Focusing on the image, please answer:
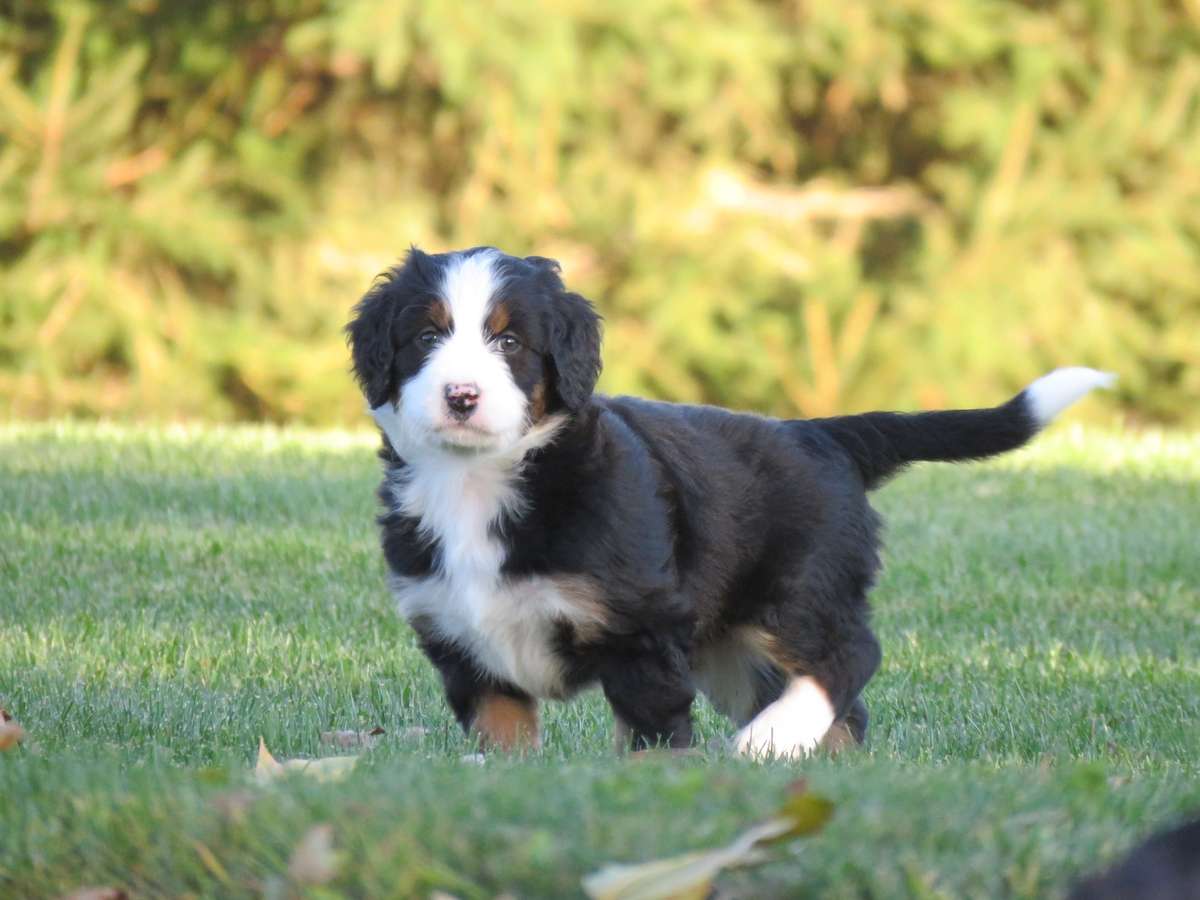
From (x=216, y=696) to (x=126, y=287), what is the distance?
11.2 m

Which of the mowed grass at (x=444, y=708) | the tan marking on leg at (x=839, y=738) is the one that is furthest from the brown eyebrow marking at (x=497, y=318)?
the tan marking on leg at (x=839, y=738)

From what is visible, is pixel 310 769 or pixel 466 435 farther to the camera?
pixel 466 435

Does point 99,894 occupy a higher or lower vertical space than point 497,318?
lower

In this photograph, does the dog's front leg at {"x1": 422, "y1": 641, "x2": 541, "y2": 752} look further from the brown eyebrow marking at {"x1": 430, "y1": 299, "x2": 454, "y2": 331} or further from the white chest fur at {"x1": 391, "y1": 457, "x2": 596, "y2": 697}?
the brown eyebrow marking at {"x1": 430, "y1": 299, "x2": 454, "y2": 331}

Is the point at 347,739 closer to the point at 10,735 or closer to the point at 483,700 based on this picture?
the point at 483,700

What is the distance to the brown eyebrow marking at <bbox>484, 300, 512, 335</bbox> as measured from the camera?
369 centimetres

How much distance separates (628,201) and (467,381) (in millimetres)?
11774

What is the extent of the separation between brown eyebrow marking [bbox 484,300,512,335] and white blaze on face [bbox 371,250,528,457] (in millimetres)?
11

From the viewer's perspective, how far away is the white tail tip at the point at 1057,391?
13.9ft

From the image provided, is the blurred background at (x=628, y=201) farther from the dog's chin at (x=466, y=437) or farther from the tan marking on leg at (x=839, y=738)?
the dog's chin at (x=466, y=437)

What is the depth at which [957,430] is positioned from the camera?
14.0ft

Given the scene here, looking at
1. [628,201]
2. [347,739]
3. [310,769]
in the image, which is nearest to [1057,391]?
[347,739]

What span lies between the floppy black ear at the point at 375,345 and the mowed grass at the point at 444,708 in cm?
77

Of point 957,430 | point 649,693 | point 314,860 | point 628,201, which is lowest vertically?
point 649,693
